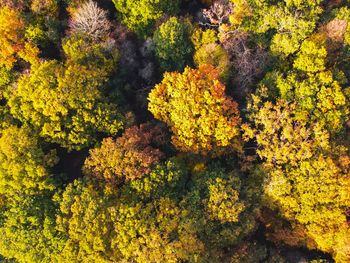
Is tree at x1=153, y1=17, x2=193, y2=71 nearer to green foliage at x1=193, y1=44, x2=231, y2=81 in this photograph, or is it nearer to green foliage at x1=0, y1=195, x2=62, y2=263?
green foliage at x1=193, y1=44, x2=231, y2=81

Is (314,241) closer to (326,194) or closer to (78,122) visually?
(326,194)

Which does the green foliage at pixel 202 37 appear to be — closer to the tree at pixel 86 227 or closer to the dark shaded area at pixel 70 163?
the dark shaded area at pixel 70 163

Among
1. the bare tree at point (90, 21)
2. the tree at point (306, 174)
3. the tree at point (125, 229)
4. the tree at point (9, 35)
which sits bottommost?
the tree at point (125, 229)

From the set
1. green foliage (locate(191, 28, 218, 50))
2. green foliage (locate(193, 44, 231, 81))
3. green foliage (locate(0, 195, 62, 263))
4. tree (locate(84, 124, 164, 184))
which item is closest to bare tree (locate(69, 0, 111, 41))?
green foliage (locate(191, 28, 218, 50))

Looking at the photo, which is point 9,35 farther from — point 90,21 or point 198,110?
point 198,110

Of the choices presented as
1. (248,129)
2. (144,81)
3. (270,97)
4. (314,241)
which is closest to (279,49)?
(270,97)

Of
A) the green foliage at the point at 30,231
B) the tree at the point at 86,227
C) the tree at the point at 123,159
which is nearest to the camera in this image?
the tree at the point at 86,227

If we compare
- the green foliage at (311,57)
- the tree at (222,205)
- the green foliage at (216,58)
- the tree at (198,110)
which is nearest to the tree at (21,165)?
the tree at (198,110)
